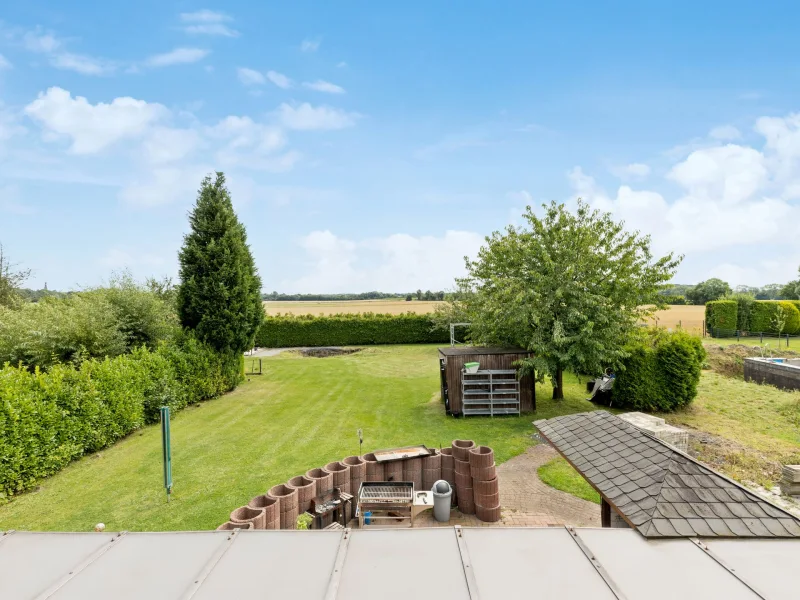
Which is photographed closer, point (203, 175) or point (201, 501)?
point (201, 501)

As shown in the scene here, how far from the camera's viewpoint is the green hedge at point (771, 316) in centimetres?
3119

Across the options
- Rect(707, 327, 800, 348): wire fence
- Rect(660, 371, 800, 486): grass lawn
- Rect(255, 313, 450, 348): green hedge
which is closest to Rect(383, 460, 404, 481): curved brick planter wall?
Rect(660, 371, 800, 486): grass lawn

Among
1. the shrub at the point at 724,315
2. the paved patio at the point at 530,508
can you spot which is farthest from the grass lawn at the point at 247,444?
the shrub at the point at 724,315

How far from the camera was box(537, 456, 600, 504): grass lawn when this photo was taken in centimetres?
772

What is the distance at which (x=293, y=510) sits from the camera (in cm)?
616

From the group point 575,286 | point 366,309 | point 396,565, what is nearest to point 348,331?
point 366,309

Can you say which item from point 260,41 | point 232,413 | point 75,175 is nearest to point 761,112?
point 260,41

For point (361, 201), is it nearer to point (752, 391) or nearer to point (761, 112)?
point (761, 112)

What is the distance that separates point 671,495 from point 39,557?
4.74 metres

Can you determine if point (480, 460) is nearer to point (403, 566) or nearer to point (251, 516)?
point (251, 516)

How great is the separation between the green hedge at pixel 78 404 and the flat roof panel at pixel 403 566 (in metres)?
8.25

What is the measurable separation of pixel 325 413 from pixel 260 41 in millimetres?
11580

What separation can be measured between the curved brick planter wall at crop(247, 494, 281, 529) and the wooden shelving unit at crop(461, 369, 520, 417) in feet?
25.4

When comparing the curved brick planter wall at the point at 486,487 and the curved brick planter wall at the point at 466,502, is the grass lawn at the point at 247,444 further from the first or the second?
the curved brick planter wall at the point at 486,487
